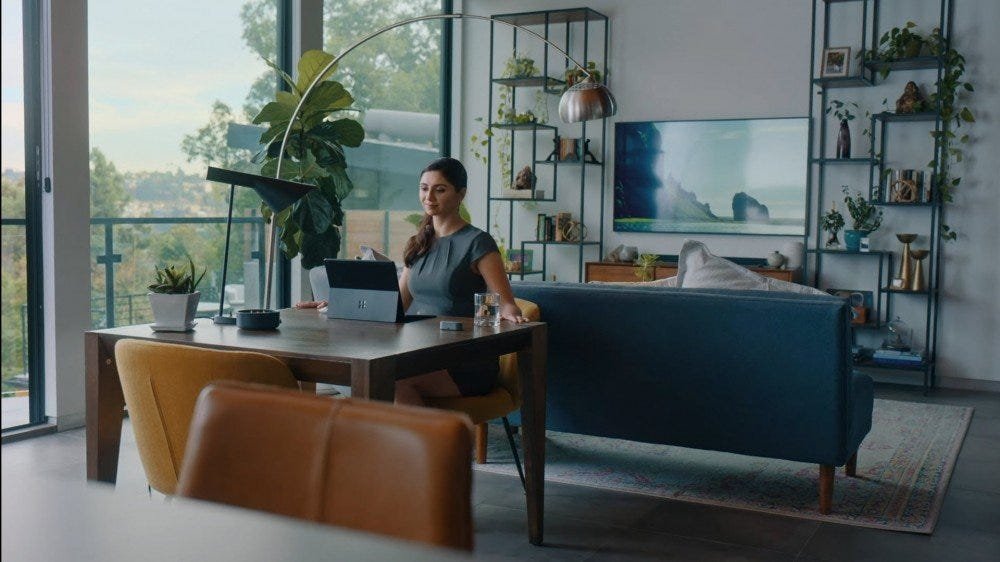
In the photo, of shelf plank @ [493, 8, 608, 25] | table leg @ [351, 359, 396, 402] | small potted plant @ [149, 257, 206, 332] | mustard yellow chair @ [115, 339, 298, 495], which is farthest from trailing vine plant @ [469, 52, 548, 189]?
mustard yellow chair @ [115, 339, 298, 495]

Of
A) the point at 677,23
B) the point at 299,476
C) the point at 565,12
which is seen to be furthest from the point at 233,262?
the point at 299,476

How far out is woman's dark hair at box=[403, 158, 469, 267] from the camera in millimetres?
3461

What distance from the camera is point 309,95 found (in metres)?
5.09

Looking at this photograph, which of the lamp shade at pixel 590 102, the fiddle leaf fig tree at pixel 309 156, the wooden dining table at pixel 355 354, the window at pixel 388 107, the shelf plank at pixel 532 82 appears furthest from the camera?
the shelf plank at pixel 532 82

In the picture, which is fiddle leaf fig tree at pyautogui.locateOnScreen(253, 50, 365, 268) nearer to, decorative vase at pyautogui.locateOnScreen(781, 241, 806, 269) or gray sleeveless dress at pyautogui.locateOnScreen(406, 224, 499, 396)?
gray sleeveless dress at pyautogui.locateOnScreen(406, 224, 499, 396)

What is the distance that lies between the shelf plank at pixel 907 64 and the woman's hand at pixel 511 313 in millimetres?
3935

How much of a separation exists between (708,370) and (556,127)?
398 cm

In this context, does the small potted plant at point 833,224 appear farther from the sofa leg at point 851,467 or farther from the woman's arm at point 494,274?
the woman's arm at point 494,274

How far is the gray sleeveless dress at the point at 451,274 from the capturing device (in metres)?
3.43

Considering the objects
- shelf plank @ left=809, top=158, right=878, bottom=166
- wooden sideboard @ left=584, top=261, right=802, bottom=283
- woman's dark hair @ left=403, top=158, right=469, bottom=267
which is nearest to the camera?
woman's dark hair @ left=403, top=158, right=469, bottom=267

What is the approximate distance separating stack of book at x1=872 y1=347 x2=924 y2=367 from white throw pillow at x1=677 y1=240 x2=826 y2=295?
266 centimetres

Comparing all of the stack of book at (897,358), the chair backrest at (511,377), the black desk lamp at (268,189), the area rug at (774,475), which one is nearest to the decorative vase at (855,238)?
the stack of book at (897,358)

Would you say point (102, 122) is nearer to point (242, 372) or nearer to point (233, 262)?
point (233, 262)

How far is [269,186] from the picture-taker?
112 inches
